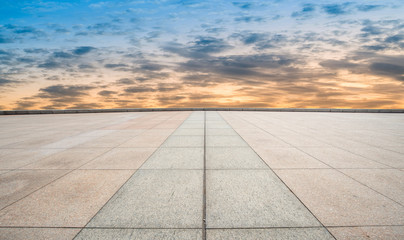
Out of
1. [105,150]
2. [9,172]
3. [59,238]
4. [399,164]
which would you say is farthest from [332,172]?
[9,172]

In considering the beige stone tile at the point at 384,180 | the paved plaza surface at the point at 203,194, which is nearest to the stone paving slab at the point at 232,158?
the paved plaza surface at the point at 203,194

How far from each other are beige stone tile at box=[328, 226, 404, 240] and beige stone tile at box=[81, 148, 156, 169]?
437 centimetres

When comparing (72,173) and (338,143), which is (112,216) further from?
(338,143)

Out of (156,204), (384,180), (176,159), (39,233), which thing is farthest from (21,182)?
(384,180)

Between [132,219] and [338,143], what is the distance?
26.7 ft

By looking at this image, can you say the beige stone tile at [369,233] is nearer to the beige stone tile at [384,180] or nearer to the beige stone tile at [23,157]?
the beige stone tile at [384,180]

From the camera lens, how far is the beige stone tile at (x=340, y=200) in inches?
107

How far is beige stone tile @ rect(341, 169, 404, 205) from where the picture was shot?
3.45 m

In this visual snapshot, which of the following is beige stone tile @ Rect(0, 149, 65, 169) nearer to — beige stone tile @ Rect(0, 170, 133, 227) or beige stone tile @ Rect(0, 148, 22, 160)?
beige stone tile @ Rect(0, 148, 22, 160)

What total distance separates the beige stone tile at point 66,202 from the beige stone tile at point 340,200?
3.76 meters

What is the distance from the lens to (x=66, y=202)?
3.18 m

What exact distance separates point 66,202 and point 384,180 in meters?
6.69

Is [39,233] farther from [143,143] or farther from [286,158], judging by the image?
[286,158]

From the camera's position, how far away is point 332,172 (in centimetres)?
442
